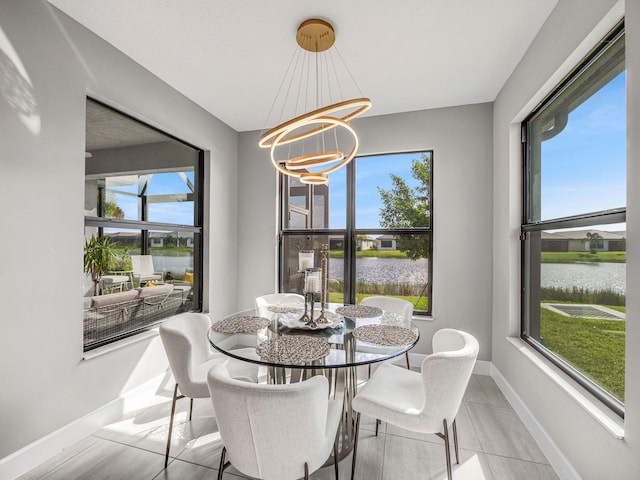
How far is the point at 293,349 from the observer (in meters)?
1.59

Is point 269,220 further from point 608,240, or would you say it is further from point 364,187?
point 608,240

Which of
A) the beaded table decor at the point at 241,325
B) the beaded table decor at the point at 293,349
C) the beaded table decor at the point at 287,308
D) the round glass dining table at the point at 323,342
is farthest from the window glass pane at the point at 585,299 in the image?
the beaded table decor at the point at 241,325

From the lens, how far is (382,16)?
1.96 meters

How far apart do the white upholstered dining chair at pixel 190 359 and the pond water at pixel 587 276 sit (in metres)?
2.05

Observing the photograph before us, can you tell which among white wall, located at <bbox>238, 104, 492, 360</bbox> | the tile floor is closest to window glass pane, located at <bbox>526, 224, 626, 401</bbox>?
the tile floor

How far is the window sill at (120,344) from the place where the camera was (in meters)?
2.17

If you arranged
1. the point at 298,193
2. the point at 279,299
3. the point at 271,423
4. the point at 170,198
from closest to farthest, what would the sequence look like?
the point at 271,423
the point at 279,299
the point at 170,198
the point at 298,193

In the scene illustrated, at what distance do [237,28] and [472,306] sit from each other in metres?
3.17

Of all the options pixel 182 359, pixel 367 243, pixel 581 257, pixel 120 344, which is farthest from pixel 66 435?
pixel 581 257

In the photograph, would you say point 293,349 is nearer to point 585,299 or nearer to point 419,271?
point 585,299

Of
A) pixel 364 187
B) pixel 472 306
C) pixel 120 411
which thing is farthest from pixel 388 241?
pixel 120 411

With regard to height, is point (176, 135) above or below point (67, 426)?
above

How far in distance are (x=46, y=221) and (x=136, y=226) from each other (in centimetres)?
75

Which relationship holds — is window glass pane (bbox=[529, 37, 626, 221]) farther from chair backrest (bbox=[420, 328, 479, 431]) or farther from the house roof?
chair backrest (bbox=[420, 328, 479, 431])
